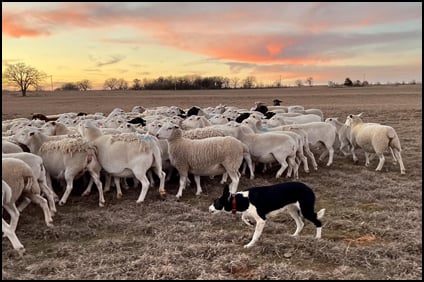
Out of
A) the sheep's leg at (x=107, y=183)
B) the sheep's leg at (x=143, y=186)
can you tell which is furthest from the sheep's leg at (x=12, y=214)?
the sheep's leg at (x=107, y=183)

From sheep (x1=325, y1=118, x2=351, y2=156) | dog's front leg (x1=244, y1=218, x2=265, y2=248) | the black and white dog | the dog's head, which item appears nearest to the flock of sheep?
sheep (x1=325, y1=118, x2=351, y2=156)

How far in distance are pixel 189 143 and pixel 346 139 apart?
6009mm

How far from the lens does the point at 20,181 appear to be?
6477 millimetres

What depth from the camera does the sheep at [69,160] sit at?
820 cm

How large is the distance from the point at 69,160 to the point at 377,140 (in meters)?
7.48

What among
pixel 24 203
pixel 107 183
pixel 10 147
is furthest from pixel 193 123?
pixel 24 203

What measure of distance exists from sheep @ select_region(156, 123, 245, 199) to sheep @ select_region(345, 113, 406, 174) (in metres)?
4.20

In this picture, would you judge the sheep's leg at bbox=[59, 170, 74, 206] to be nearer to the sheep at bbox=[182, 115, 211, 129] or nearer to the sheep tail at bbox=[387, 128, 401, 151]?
the sheep at bbox=[182, 115, 211, 129]

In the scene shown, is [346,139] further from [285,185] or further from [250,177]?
[285,185]

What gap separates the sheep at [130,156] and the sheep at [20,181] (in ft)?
6.06

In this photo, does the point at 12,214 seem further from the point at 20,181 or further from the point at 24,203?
the point at 24,203

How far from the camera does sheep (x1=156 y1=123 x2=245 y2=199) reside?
8.80 m

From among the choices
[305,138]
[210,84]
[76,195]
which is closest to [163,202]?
[76,195]

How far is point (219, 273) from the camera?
5.07 m
